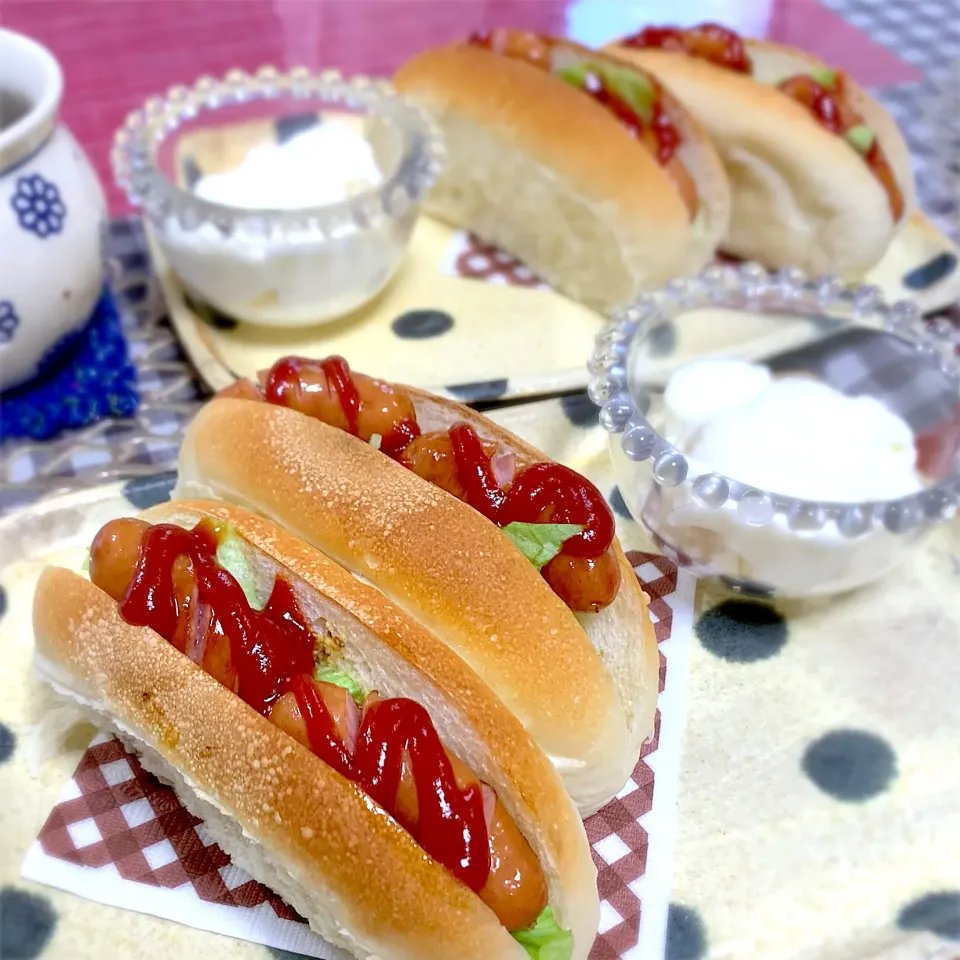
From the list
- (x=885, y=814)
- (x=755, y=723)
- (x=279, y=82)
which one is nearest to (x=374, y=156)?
(x=279, y=82)

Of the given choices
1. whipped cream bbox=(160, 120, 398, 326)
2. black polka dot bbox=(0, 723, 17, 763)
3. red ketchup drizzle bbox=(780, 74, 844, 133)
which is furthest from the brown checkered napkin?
red ketchup drizzle bbox=(780, 74, 844, 133)

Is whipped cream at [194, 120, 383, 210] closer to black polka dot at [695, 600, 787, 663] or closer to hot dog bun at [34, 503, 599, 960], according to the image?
hot dog bun at [34, 503, 599, 960]

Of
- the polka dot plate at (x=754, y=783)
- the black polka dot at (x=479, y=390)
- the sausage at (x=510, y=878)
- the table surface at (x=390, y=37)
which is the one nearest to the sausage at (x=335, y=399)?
the polka dot plate at (x=754, y=783)

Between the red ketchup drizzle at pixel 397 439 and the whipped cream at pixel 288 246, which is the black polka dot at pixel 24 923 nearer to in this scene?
the red ketchup drizzle at pixel 397 439

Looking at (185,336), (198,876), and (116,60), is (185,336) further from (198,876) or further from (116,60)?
(116,60)

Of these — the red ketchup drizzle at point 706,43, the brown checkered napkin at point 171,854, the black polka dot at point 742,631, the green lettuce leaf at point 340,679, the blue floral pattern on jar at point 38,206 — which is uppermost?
the red ketchup drizzle at point 706,43

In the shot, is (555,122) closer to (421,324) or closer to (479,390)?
(421,324)

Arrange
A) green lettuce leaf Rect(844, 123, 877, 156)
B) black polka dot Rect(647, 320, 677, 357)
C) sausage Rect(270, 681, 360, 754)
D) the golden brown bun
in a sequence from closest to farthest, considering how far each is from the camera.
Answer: sausage Rect(270, 681, 360, 754)
the golden brown bun
black polka dot Rect(647, 320, 677, 357)
green lettuce leaf Rect(844, 123, 877, 156)
